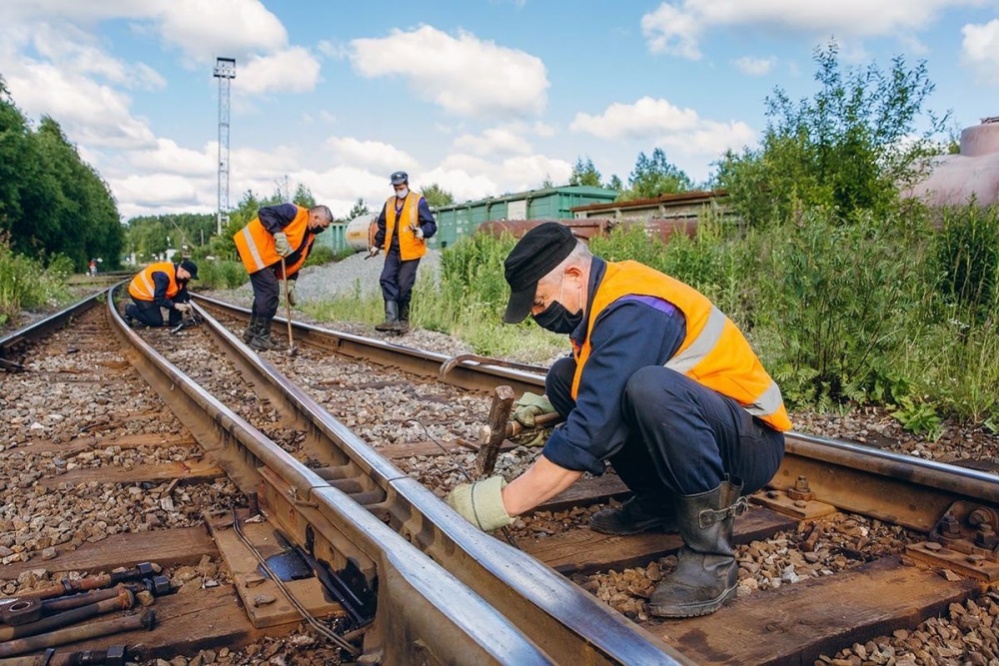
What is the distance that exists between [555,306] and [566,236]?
227mm

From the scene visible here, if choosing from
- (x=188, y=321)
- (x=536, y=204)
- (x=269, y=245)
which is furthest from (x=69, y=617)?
(x=536, y=204)

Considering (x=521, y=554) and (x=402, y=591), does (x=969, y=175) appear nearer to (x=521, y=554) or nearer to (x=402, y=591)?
(x=521, y=554)

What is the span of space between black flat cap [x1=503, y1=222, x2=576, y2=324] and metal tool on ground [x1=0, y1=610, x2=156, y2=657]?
134 cm

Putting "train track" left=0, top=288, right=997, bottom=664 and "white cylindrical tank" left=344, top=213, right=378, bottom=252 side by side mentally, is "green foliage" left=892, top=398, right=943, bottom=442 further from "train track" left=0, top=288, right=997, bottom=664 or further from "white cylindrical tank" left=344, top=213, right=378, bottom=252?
"white cylindrical tank" left=344, top=213, right=378, bottom=252

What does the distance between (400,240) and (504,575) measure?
26.6 ft

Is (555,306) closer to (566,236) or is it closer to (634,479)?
(566,236)

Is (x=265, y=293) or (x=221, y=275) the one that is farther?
(x=221, y=275)

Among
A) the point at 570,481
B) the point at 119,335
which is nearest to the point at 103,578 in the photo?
the point at 570,481

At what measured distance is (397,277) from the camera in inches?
392

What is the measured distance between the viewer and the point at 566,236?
237cm

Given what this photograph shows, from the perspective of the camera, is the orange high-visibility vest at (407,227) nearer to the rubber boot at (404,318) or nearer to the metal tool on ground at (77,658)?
the rubber boot at (404,318)

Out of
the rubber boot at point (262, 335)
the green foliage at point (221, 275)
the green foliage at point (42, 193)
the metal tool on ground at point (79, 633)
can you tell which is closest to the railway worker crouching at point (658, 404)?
the metal tool on ground at point (79, 633)

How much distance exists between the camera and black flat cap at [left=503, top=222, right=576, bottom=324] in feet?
7.66

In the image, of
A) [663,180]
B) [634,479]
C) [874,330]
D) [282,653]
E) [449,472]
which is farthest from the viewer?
[663,180]
